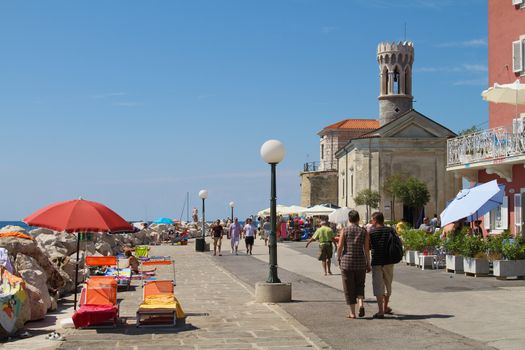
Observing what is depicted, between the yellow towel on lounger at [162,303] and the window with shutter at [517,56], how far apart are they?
1920cm

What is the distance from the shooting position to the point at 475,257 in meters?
20.5

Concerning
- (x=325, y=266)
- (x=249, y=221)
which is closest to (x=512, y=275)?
(x=325, y=266)

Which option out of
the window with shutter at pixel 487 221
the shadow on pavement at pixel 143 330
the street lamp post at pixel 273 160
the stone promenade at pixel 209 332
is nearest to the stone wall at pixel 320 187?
the window with shutter at pixel 487 221

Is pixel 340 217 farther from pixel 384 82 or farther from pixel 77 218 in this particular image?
pixel 384 82

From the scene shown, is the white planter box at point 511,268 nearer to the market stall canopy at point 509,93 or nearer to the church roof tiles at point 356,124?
the market stall canopy at point 509,93

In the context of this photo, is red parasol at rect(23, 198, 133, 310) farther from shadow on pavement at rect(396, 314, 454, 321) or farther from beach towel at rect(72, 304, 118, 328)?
shadow on pavement at rect(396, 314, 454, 321)

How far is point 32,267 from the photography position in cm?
1495

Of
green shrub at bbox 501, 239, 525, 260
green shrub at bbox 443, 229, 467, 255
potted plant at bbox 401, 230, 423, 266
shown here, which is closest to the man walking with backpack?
green shrub at bbox 501, 239, 525, 260

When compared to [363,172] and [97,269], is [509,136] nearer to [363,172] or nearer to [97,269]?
[97,269]

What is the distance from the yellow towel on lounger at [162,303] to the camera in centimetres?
1219

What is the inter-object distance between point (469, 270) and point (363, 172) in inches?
1701

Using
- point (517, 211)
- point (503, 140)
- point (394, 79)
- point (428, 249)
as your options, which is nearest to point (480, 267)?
point (428, 249)

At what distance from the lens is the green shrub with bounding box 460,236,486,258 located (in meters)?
20.4

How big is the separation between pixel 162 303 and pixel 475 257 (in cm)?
1069
